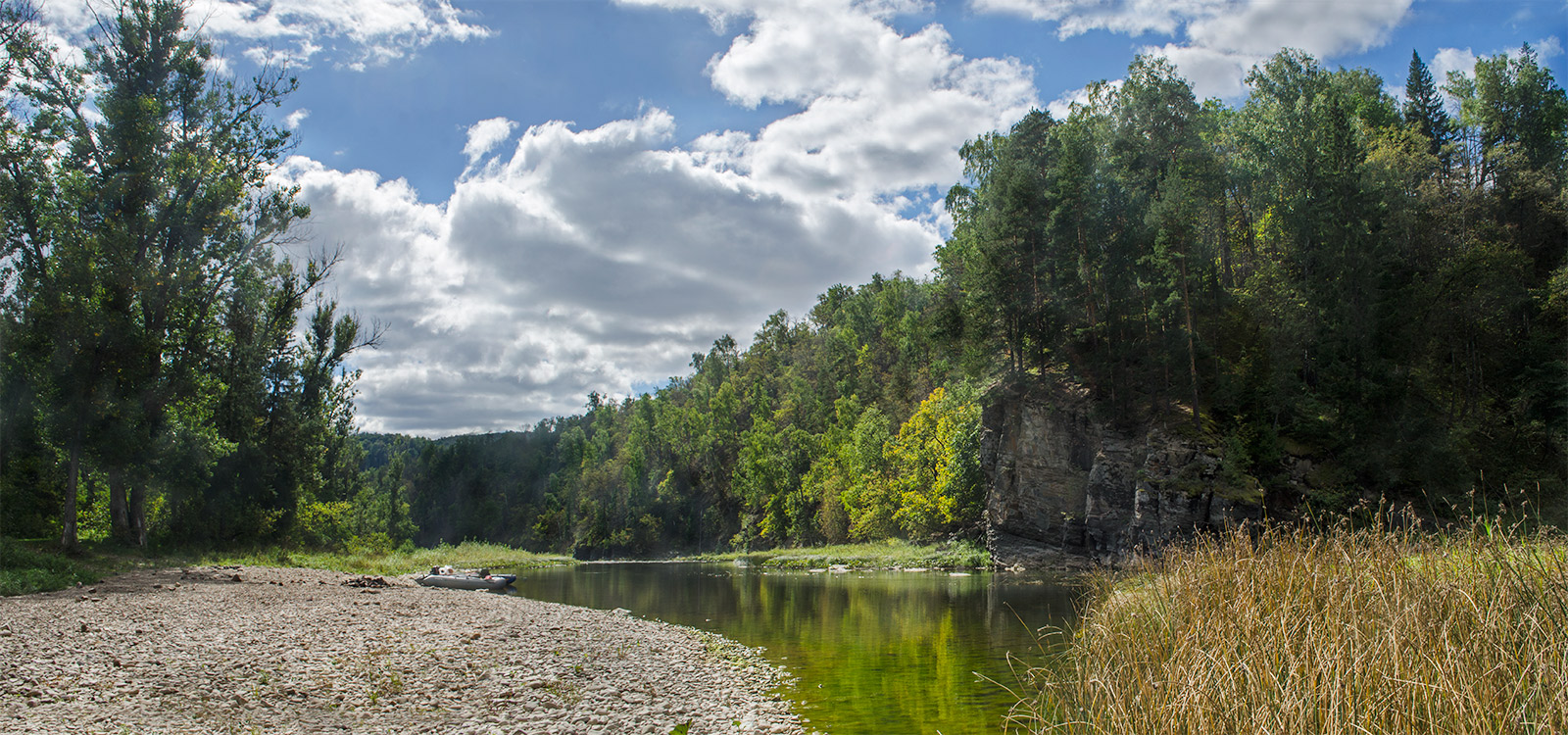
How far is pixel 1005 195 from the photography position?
4006 centimetres

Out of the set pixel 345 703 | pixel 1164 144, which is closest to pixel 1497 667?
pixel 345 703

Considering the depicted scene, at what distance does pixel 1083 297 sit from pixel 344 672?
120 ft

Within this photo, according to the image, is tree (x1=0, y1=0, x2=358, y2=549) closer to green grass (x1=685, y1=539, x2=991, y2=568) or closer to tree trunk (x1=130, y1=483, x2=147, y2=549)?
tree trunk (x1=130, y1=483, x2=147, y2=549)

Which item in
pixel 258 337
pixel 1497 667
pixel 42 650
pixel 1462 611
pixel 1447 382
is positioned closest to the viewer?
pixel 1497 667

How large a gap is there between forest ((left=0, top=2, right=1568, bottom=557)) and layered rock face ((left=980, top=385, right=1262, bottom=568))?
4.66ft

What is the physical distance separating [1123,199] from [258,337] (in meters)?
45.0

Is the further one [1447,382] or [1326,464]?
[1447,382]

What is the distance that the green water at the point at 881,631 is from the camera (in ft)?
34.7

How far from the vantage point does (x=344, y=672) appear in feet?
36.8

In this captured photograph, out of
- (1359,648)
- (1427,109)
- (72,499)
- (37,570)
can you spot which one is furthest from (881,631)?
(1427,109)

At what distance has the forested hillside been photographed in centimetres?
3228

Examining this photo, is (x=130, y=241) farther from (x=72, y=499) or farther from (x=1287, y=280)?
(x=1287, y=280)

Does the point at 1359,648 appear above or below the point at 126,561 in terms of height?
above

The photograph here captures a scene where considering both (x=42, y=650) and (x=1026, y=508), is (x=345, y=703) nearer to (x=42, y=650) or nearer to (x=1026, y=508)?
(x=42, y=650)
